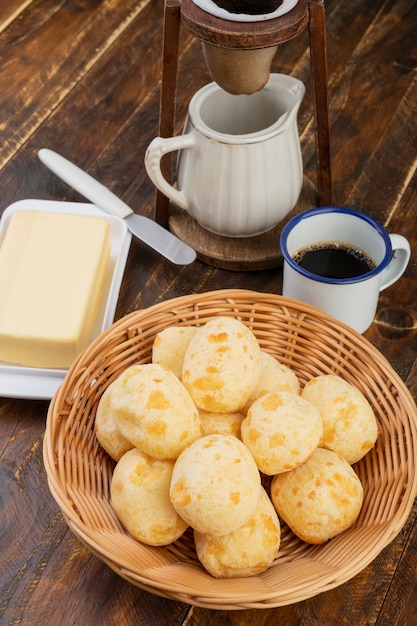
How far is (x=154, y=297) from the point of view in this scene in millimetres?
922

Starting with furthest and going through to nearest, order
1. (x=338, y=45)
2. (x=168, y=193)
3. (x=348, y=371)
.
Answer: (x=338, y=45) < (x=168, y=193) < (x=348, y=371)

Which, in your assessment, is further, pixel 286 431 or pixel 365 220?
pixel 365 220

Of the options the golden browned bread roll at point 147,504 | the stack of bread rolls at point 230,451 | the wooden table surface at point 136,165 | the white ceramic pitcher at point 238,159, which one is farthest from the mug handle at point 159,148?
the golden browned bread roll at point 147,504

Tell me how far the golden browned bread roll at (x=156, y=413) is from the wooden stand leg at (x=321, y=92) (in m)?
0.39

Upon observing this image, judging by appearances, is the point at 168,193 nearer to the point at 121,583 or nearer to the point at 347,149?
the point at 347,149

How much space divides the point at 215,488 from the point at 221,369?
0.12 m

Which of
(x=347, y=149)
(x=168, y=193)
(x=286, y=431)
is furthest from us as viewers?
(x=347, y=149)

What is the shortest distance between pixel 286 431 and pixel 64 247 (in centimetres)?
38

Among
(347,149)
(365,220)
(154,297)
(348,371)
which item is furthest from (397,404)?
(347,149)

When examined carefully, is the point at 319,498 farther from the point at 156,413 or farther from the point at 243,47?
the point at 243,47

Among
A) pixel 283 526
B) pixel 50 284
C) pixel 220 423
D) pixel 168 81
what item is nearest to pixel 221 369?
pixel 220 423

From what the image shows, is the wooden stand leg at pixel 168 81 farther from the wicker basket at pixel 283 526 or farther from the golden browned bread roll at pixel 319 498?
the golden browned bread roll at pixel 319 498

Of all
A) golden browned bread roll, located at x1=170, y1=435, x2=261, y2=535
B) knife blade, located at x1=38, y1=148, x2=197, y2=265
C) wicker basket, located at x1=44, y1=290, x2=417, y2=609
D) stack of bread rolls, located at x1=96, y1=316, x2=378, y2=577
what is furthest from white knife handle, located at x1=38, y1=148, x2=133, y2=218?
golden browned bread roll, located at x1=170, y1=435, x2=261, y2=535

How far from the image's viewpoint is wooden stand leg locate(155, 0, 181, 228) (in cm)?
81
